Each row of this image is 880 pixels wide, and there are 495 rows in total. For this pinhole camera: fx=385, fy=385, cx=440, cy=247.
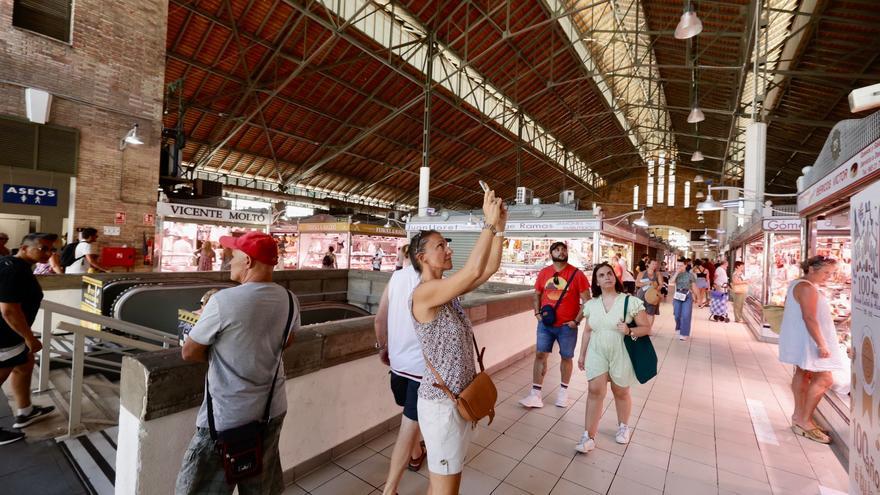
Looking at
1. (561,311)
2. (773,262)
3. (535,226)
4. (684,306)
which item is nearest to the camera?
(561,311)

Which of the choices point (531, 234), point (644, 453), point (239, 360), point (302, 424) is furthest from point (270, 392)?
point (531, 234)

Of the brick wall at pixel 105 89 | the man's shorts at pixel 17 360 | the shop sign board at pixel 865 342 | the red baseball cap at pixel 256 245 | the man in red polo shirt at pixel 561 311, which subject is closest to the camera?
the red baseball cap at pixel 256 245

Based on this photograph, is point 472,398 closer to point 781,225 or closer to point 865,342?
point 865,342

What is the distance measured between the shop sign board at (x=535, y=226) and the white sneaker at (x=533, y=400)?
6492 mm

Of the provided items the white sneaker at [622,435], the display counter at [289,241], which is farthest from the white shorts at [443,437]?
the display counter at [289,241]

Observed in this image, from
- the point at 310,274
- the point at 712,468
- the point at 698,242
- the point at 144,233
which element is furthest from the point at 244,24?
the point at 698,242

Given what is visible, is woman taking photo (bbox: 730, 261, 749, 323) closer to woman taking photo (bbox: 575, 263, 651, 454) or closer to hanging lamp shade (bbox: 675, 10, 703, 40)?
hanging lamp shade (bbox: 675, 10, 703, 40)

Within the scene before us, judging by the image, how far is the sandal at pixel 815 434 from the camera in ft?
11.8

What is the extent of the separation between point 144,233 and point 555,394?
9.23 m

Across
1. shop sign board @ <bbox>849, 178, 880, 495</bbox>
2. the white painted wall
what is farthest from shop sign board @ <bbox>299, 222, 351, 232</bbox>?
shop sign board @ <bbox>849, 178, 880, 495</bbox>

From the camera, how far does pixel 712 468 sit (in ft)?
10.2

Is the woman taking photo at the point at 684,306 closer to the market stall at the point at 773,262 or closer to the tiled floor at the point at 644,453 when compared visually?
the market stall at the point at 773,262

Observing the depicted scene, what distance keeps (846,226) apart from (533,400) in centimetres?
533

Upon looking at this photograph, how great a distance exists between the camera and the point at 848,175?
305cm
